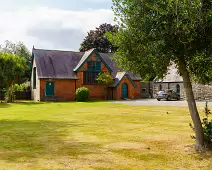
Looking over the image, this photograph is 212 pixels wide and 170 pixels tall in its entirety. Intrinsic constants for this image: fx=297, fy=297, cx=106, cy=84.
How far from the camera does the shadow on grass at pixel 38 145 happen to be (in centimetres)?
904

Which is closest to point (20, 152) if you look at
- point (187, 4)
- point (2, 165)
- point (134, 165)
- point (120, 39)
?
point (2, 165)

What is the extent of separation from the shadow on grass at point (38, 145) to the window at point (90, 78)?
104ft

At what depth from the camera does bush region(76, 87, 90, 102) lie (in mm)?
41469

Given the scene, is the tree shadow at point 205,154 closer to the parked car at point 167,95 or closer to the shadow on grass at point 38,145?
the shadow on grass at point 38,145

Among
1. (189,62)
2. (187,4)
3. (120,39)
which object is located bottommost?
(189,62)

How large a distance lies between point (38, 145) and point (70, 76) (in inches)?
1346

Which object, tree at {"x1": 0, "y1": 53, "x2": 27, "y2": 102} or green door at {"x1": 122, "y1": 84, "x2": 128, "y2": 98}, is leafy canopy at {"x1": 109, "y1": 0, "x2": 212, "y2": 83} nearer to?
tree at {"x1": 0, "y1": 53, "x2": 27, "y2": 102}

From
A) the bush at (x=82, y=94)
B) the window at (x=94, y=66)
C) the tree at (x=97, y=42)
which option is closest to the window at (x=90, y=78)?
the window at (x=94, y=66)

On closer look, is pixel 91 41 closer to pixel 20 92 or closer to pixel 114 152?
pixel 20 92

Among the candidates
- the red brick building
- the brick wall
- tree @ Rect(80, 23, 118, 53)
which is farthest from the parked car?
tree @ Rect(80, 23, 118, 53)

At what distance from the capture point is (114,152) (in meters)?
9.34

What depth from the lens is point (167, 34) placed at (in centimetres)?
884

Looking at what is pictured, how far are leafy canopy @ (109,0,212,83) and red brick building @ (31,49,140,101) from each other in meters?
33.8

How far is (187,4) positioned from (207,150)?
4.47m
